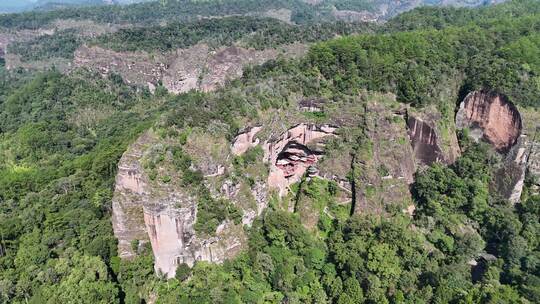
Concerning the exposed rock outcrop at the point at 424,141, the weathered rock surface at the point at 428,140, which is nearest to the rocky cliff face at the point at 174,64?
the weathered rock surface at the point at 428,140

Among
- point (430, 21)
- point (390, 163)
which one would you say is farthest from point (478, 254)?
point (430, 21)

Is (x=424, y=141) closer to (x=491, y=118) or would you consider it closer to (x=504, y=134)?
(x=491, y=118)

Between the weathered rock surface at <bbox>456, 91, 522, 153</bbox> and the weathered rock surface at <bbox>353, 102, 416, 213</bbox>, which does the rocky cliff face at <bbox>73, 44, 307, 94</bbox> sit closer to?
the weathered rock surface at <bbox>456, 91, 522, 153</bbox>

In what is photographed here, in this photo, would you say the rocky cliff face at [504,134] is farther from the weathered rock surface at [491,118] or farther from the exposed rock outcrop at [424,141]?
the exposed rock outcrop at [424,141]

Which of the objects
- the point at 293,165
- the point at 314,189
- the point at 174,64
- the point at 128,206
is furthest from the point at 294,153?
the point at 174,64

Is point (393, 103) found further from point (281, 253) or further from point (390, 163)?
point (281, 253)

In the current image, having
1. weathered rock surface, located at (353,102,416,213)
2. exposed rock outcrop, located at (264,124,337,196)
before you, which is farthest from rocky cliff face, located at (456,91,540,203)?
exposed rock outcrop, located at (264,124,337,196)
